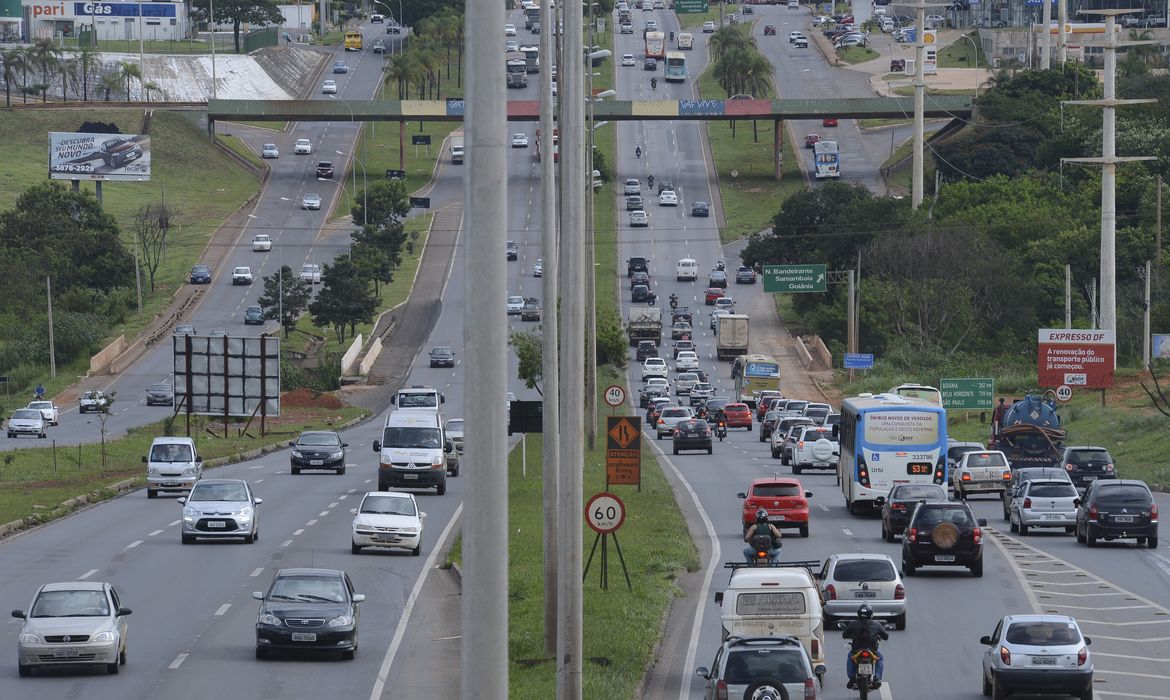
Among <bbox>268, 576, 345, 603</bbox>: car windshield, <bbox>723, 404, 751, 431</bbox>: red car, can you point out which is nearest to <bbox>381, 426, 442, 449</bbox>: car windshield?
<bbox>268, 576, 345, 603</bbox>: car windshield

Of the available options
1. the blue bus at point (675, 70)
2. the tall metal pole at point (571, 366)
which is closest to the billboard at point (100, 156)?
the blue bus at point (675, 70)

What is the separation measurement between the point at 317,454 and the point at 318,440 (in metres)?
0.81

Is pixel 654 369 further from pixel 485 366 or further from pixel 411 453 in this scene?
pixel 485 366

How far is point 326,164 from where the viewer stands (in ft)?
521

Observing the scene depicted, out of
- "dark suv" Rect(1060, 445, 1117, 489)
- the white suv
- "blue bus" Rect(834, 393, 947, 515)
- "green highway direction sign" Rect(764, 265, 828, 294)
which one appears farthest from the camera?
"green highway direction sign" Rect(764, 265, 828, 294)

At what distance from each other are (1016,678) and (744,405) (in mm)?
63997

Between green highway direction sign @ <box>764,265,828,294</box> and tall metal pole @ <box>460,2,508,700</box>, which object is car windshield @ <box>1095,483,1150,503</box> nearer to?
tall metal pole @ <box>460,2,508,700</box>

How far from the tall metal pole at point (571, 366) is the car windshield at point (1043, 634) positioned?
6396 mm

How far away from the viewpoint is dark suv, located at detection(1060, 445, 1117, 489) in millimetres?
52719

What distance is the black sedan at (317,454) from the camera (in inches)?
2452

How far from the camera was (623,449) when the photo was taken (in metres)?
29.6

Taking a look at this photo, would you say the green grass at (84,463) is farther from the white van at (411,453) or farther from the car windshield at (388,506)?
the car windshield at (388,506)

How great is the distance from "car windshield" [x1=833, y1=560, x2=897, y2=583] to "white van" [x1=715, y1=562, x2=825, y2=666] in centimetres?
491

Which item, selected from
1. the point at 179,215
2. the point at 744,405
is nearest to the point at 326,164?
the point at 179,215
